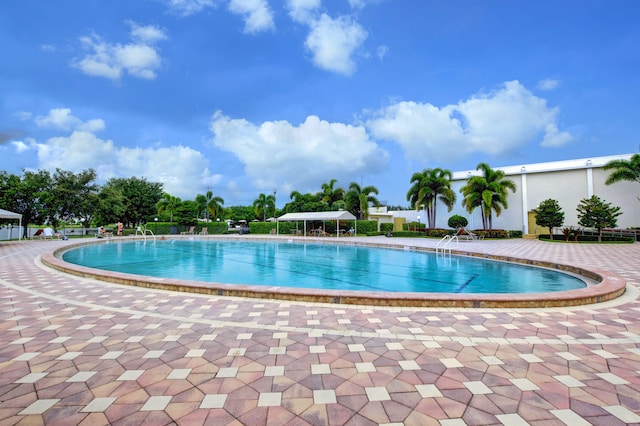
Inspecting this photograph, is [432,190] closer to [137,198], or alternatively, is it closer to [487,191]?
[487,191]

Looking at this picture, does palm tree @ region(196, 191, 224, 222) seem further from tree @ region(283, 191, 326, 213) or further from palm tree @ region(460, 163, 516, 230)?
palm tree @ region(460, 163, 516, 230)

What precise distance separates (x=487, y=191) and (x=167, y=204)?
32119 mm

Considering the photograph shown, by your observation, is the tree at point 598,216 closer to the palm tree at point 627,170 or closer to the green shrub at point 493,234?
the palm tree at point 627,170

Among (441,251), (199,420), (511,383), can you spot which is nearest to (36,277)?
(199,420)

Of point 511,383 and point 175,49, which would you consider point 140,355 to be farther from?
point 175,49

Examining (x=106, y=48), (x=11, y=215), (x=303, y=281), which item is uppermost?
(x=106, y=48)

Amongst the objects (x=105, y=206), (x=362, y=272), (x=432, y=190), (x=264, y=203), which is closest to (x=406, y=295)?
(x=362, y=272)

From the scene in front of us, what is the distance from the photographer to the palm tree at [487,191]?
A: 21797 mm

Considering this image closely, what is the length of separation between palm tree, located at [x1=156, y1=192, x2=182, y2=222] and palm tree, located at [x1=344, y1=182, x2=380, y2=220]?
17383mm

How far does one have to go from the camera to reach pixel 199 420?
6.13 ft

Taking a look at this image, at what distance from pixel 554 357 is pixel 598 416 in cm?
97

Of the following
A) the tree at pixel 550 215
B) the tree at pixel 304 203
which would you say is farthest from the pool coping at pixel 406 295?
the tree at pixel 304 203

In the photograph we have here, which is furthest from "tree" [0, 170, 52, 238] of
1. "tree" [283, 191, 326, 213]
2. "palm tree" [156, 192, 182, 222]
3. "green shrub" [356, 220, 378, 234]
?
"green shrub" [356, 220, 378, 234]

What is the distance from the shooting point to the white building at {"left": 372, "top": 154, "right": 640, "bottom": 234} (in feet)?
65.3
